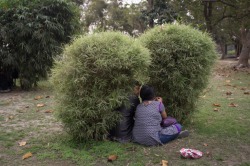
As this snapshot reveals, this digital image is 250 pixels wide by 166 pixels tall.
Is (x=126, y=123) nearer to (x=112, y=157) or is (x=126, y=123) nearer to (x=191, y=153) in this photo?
(x=112, y=157)

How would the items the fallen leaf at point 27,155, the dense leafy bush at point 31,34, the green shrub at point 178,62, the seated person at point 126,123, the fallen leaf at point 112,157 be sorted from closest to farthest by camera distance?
the fallen leaf at point 112,157 < the fallen leaf at point 27,155 < the seated person at point 126,123 < the green shrub at point 178,62 < the dense leafy bush at point 31,34

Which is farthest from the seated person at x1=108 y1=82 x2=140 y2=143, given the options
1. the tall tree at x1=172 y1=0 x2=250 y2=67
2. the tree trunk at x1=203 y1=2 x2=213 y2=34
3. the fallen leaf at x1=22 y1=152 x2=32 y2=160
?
the tree trunk at x1=203 y1=2 x2=213 y2=34

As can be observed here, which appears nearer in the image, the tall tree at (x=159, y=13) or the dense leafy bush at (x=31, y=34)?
the dense leafy bush at (x=31, y=34)

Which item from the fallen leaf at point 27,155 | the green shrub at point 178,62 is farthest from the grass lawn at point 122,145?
the green shrub at point 178,62

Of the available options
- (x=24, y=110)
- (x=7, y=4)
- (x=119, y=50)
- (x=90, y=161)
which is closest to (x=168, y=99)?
(x=119, y=50)

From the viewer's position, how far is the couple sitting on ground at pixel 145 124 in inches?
163

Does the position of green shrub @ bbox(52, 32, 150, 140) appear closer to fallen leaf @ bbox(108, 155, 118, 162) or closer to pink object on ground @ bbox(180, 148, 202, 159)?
fallen leaf @ bbox(108, 155, 118, 162)

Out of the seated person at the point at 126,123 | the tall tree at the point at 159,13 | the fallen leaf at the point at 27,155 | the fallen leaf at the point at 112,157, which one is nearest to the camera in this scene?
the fallen leaf at the point at 112,157

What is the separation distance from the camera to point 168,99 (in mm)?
4938

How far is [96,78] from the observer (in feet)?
12.9

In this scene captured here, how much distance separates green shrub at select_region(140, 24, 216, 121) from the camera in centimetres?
468

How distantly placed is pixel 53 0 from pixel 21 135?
6.03 m

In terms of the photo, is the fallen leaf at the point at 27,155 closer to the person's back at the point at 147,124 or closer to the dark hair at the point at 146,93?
the person's back at the point at 147,124

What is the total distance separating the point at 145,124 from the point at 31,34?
6.48 metres
